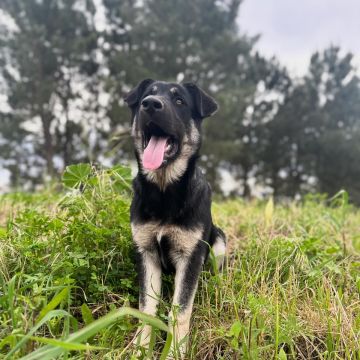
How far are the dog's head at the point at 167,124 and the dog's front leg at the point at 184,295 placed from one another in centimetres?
68

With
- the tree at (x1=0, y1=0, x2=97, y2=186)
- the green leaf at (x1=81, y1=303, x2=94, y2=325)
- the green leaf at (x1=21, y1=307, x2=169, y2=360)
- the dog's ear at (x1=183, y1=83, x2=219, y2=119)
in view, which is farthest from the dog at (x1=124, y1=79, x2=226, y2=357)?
the tree at (x1=0, y1=0, x2=97, y2=186)

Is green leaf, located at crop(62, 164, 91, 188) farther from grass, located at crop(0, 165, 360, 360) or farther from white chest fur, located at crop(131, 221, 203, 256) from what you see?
white chest fur, located at crop(131, 221, 203, 256)

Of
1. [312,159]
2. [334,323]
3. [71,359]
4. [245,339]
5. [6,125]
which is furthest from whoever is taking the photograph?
[312,159]

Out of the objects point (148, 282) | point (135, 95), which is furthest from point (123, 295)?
point (135, 95)

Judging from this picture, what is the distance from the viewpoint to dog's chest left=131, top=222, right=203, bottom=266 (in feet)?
9.11

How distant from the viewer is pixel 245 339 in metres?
2.16

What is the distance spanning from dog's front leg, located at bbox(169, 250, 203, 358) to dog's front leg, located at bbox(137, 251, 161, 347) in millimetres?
168

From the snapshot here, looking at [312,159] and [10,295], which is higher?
[312,159]

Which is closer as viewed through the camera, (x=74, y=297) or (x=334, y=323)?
(x=334, y=323)

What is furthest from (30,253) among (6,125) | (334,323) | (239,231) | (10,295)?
(6,125)

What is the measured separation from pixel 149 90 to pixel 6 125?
17703mm

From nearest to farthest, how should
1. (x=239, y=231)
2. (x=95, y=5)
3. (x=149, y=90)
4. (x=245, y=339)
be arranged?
(x=245, y=339)
(x=149, y=90)
(x=239, y=231)
(x=95, y=5)

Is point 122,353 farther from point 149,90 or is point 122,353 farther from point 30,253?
point 149,90

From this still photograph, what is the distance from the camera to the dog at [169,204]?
272cm
